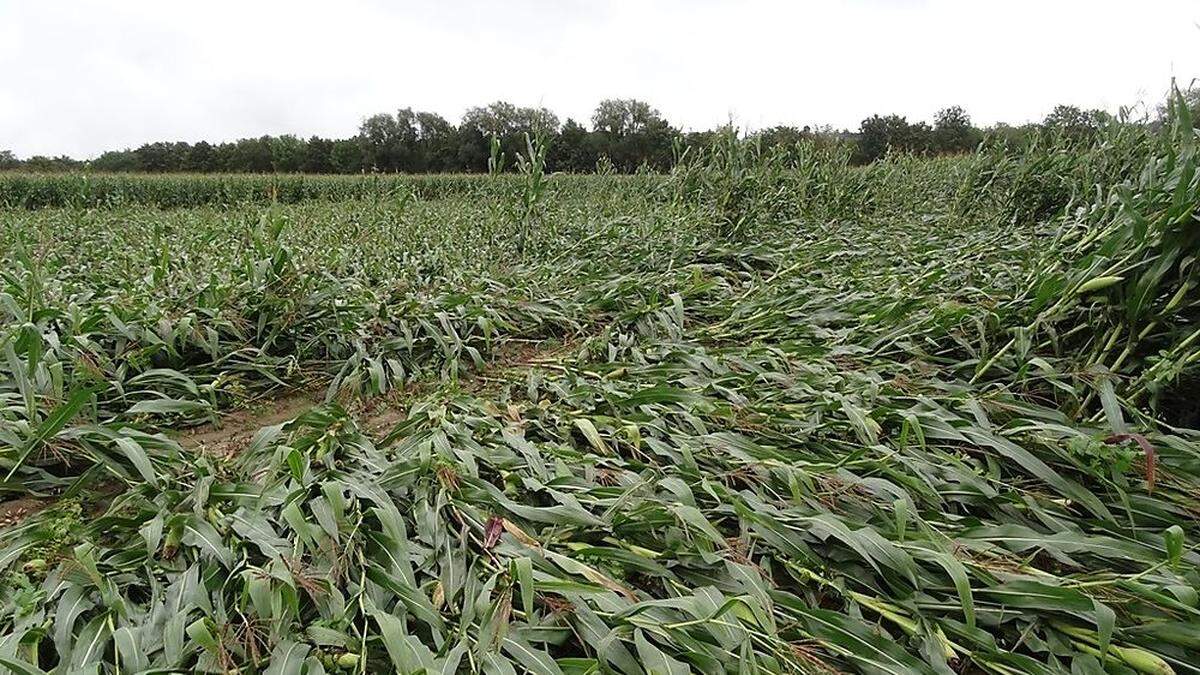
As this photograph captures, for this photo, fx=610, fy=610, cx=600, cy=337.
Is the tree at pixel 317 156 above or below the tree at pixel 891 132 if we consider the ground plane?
below

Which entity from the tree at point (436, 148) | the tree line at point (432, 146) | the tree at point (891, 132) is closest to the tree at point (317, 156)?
the tree line at point (432, 146)

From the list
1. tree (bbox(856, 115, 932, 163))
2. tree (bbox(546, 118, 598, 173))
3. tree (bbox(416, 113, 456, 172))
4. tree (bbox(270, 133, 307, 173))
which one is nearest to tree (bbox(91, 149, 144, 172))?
tree (bbox(270, 133, 307, 173))

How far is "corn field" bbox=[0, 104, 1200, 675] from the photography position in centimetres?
121

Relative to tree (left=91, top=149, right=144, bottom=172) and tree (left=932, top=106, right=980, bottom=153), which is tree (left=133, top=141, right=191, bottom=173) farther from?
tree (left=932, top=106, right=980, bottom=153)

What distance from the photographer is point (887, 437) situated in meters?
1.97

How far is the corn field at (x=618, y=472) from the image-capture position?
1.21 meters

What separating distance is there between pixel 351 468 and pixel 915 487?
1.59 m

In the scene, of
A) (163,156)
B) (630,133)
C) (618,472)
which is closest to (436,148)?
(630,133)

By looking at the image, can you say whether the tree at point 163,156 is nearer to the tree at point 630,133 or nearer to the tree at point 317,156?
the tree at point 317,156

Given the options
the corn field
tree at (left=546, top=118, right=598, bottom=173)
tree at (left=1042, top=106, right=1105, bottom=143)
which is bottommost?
the corn field

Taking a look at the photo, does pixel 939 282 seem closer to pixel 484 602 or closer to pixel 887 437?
pixel 887 437

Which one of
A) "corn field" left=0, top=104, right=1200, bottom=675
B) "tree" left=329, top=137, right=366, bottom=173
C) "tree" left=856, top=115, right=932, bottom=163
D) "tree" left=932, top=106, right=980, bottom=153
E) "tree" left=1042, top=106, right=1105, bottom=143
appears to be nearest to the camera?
"corn field" left=0, top=104, right=1200, bottom=675

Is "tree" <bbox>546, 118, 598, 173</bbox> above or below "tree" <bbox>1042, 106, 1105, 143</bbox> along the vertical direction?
above

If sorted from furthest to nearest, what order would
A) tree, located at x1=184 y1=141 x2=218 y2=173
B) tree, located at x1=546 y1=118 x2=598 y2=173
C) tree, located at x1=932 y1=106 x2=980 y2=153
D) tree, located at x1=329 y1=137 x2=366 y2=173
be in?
tree, located at x1=184 y1=141 x2=218 y2=173
tree, located at x1=329 y1=137 x2=366 y2=173
tree, located at x1=546 y1=118 x2=598 y2=173
tree, located at x1=932 y1=106 x2=980 y2=153
